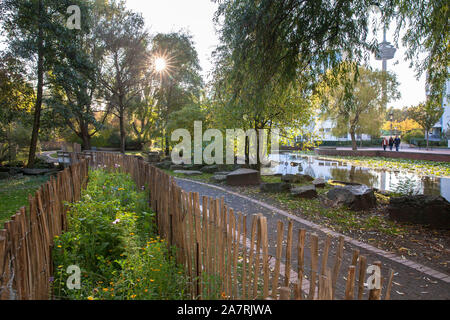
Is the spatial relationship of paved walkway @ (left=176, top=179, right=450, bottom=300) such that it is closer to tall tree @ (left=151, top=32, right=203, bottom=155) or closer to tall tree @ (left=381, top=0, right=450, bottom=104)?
tall tree @ (left=381, top=0, right=450, bottom=104)

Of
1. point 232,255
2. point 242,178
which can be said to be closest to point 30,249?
point 232,255

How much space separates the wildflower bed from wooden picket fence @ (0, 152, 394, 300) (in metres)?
0.18

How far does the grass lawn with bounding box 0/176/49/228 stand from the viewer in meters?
7.43

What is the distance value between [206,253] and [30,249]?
1568mm

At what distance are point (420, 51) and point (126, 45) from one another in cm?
1961

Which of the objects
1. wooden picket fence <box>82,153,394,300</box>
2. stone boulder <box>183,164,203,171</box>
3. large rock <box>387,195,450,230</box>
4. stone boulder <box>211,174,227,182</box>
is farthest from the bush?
wooden picket fence <box>82,153,394,300</box>

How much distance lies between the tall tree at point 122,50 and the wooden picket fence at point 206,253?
62.7ft

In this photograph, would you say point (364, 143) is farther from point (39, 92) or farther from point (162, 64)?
point (39, 92)

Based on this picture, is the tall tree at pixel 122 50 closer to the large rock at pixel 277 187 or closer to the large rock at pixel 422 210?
the large rock at pixel 277 187

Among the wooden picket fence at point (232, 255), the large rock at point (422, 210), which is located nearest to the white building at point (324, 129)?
the large rock at point (422, 210)

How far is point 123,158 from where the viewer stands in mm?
10070

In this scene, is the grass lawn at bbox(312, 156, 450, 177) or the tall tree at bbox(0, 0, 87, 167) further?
the grass lawn at bbox(312, 156, 450, 177)
